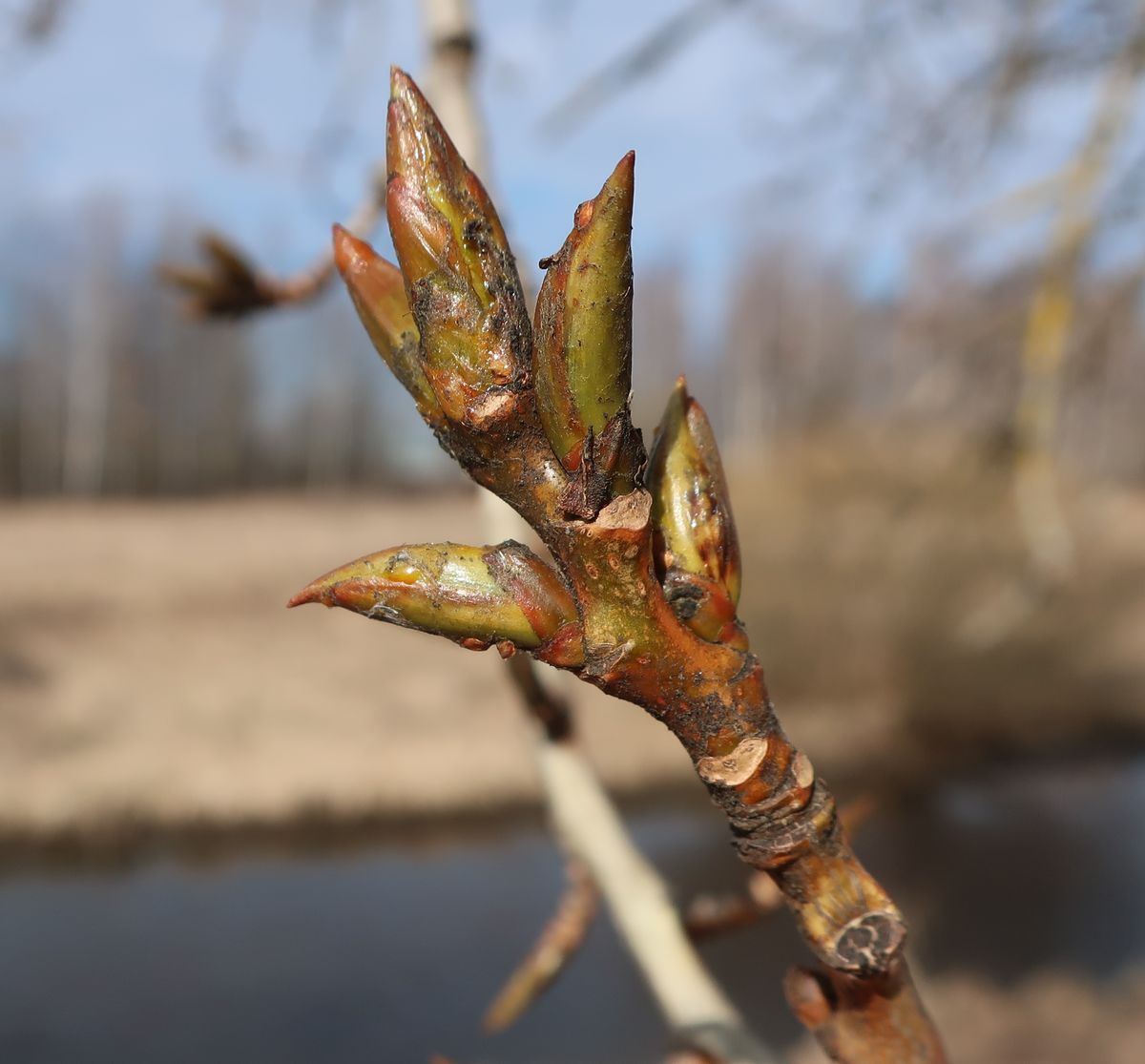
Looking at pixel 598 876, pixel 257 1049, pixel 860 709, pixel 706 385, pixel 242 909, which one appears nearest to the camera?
pixel 598 876

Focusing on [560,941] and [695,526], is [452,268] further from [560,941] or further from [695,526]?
[560,941]

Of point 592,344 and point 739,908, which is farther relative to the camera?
point 739,908

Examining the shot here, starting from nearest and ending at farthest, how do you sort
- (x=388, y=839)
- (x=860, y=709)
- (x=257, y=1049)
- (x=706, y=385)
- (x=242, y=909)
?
(x=257, y=1049) → (x=242, y=909) → (x=388, y=839) → (x=860, y=709) → (x=706, y=385)

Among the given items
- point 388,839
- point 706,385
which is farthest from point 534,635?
point 706,385

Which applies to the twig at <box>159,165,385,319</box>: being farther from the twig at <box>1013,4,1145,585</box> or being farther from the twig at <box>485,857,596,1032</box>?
the twig at <box>1013,4,1145,585</box>

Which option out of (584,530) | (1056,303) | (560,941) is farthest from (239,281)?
(1056,303)

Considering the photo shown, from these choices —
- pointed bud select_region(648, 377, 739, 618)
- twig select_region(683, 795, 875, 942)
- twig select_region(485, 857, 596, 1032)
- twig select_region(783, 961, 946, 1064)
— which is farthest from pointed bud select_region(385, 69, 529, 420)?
twig select_region(485, 857, 596, 1032)

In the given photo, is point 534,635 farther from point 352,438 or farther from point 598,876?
point 352,438
